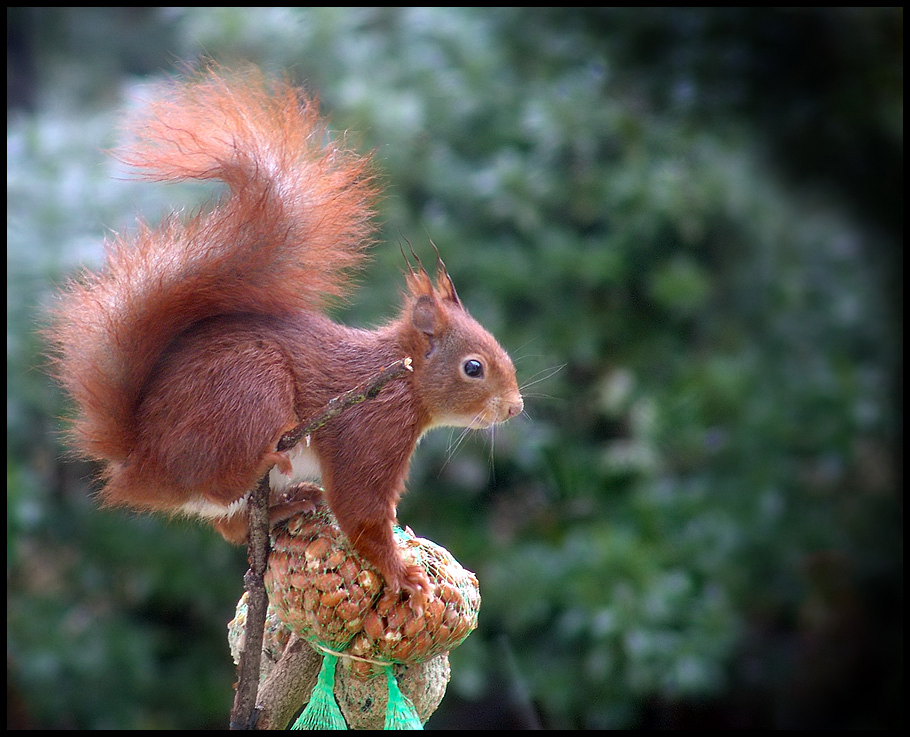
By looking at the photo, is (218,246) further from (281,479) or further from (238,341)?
(281,479)

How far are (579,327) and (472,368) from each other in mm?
1225

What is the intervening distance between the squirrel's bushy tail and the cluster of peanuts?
0.20 metres

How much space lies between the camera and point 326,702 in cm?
88

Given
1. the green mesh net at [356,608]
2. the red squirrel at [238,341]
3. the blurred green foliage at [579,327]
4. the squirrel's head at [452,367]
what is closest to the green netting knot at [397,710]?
the green mesh net at [356,608]

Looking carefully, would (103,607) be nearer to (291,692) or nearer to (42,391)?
(42,391)

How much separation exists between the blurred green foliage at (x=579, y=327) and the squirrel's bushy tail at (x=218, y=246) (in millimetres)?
1079

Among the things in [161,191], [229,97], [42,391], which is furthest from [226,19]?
[229,97]

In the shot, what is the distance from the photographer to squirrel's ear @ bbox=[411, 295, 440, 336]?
895mm

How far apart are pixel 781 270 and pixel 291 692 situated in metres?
1.85

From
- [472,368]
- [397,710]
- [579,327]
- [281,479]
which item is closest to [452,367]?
[472,368]

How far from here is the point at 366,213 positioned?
86 centimetres

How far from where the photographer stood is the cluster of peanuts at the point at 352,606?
2.62 ft

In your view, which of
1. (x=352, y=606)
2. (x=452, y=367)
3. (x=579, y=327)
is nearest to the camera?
(x=352, y=606)

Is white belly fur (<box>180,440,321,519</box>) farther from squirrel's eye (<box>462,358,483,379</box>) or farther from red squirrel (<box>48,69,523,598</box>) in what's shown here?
squirrel's eye (<box>462,358,483,379</box>)
